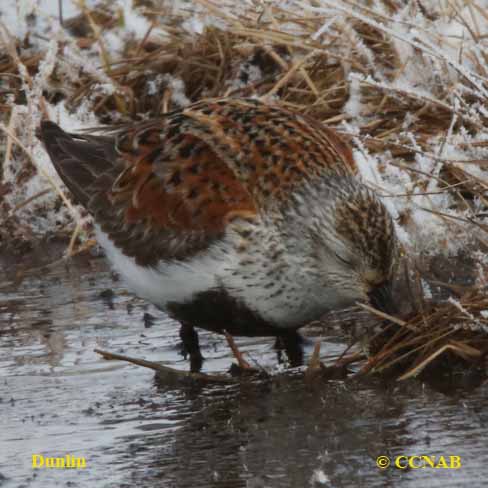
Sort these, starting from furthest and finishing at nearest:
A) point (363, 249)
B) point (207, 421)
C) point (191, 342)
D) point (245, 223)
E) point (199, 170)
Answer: point (191, 342)
point (199, 170)
point (245, 223)
point (363, 249)
point (207, 421)

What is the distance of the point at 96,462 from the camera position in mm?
3883

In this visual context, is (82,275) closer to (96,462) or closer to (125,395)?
(125,395)

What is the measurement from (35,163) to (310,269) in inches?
103

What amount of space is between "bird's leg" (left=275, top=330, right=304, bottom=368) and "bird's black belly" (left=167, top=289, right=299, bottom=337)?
0.10 metres

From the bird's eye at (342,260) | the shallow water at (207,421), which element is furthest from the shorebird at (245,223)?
the shallow water at (207,421)

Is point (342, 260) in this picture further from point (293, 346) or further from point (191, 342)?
point (191, 342)

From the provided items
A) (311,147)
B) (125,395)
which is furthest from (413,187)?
(125,395)

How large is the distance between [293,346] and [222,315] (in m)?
0.43

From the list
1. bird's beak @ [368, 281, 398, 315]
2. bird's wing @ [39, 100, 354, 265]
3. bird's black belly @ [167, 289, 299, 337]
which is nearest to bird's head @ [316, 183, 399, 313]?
bird's beak @ [368, 281, 398, 315]

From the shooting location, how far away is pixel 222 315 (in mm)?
4773

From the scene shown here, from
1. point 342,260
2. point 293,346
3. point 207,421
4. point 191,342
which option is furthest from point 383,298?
point 191,342

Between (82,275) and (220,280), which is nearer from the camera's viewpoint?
(220,280)

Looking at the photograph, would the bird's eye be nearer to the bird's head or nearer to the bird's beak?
the bird's head

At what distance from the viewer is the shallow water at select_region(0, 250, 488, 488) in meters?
3.63
